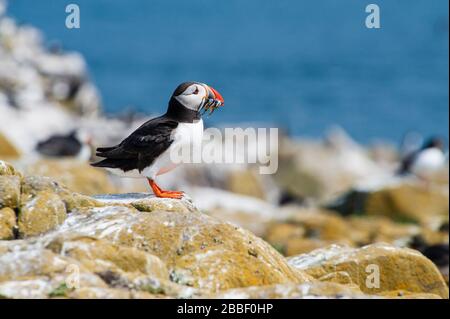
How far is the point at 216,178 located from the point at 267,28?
248 ft

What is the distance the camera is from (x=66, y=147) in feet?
77.1

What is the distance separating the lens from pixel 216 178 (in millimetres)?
25438

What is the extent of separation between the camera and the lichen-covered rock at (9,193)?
921cm

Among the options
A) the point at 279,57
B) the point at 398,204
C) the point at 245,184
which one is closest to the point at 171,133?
the point at 398,204

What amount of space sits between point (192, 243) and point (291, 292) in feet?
4.05

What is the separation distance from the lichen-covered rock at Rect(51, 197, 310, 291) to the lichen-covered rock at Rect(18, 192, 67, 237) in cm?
11

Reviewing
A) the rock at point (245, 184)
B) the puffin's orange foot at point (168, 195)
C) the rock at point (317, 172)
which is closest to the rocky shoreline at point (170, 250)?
the puffin's orange foot at point (168, 195)

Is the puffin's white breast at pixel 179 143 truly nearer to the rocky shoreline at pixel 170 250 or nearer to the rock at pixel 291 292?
the rocky shoreline at pixel 170 250

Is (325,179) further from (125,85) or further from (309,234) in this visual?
(125,85)

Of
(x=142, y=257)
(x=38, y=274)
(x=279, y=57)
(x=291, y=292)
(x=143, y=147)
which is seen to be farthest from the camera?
(x=279, y=57)

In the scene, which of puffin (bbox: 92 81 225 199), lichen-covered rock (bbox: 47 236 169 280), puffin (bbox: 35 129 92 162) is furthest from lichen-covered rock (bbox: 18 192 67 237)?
puffin (bbox: 35 129 92 162)

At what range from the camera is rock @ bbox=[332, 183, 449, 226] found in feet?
74.2

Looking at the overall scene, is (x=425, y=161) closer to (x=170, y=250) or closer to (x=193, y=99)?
(x=193, y=99)

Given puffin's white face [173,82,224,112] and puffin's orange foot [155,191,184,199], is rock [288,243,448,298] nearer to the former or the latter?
puffin's orange foot [155,191,184,199]
